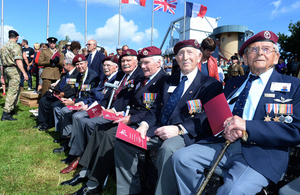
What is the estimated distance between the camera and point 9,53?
21.2 feet

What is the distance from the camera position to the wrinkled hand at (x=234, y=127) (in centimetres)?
175

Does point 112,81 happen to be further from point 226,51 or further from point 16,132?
point 226,51

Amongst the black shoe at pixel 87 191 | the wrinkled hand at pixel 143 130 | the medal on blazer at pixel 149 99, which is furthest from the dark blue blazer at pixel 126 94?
the black shoe at pixel 87 191

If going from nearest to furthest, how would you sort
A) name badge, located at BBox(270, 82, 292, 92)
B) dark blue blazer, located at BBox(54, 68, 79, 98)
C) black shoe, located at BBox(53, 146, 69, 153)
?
name badge, located at BBox(270, 82, 292, 92) < black shoe, located at BBox(53, 146, 69, 153) < dark blue blazer, located at BBox(54, 68, 79, 98)

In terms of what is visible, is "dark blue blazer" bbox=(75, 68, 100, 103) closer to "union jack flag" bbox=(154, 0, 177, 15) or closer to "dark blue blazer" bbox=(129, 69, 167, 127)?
"dark blue blazer" bbox=(129, 69, 167, 127)

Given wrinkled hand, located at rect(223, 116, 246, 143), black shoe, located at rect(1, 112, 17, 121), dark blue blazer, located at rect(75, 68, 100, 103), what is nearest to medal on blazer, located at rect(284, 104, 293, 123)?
wrinkled hand, located at rect(223, 116, 246, 143)

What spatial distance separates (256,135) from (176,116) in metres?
0.92

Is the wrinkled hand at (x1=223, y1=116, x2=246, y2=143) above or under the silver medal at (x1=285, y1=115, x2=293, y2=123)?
under

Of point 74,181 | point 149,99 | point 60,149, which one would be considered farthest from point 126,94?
point 60,149

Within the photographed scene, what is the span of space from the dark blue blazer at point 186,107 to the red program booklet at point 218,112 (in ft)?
1.19

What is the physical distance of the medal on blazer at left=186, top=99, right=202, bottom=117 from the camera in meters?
2.33

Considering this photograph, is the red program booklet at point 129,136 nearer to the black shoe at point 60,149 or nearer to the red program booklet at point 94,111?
the red program booklet at point 94,111

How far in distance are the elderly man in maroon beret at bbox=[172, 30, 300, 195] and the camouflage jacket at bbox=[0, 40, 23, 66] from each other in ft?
22.3

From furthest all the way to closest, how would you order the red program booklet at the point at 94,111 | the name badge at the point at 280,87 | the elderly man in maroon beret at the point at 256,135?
the red program booklet at the point at 94,111, the name badge at the point at 280,87, the elderly man in maroon beret at the point at 256,135
